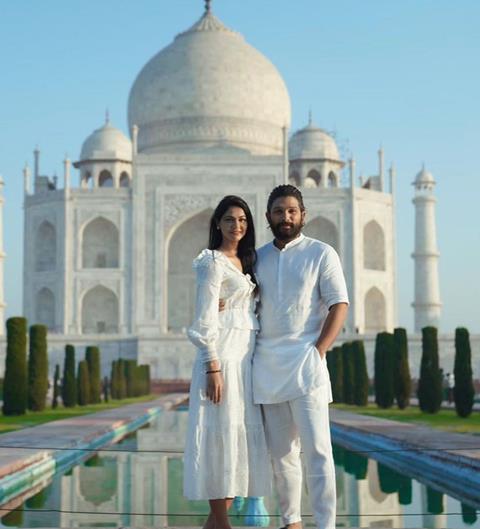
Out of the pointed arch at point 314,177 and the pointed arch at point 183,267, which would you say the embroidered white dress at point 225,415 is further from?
the pointed arch at point 314,177

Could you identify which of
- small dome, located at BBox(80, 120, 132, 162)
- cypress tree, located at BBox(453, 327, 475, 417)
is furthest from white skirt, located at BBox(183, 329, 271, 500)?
small dome, located at BBox(80, 120, 132, 162)

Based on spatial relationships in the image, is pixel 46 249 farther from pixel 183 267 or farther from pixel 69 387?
pixel 69 387

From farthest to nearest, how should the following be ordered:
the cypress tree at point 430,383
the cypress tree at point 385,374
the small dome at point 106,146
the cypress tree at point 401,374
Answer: the small dome at point 106,146, the cypress tree at point 385,374, the cypress tree at point 401,374, the cypress tree at point 430,383

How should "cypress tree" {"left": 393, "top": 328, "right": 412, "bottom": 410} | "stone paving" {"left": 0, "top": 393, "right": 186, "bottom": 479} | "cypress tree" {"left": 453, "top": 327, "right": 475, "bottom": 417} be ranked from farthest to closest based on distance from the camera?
"cypress tree" {"left": 393, "top": 328, "right": 412, "bottom": 410}, "cypress tree" {"left": 453, "top": 327, "right": 475, "bottom": 417}, "stone paving" {"left": 0, "top": 393, "right": 186, "bottom": 479}

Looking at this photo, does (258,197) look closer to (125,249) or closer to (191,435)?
(125,249)

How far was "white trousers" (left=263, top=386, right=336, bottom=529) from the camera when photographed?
288cm

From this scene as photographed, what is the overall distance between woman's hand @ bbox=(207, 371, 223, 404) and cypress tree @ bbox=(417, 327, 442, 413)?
9144mm

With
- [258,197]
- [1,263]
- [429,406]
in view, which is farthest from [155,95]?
[429,406]

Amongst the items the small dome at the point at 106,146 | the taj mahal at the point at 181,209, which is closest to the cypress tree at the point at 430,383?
the taj mahal at the point at 181,209

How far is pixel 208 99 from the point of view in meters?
27.7

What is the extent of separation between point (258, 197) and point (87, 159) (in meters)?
5.38

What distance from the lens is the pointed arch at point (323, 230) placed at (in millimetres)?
26087

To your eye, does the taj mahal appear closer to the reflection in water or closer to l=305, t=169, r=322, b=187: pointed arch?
l=305, t=169, r=322, b=187: pointed arch

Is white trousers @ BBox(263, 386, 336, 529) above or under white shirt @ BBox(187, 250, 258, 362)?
under
